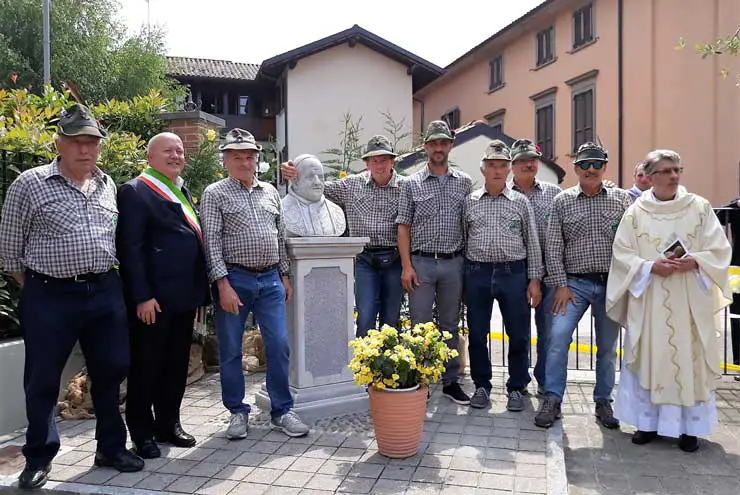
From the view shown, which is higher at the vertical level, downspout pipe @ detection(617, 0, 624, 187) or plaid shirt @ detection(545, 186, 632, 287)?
downspout pipe @ detection(617, 0, 624, 187)

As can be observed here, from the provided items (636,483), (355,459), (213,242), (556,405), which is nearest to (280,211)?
(213,242)

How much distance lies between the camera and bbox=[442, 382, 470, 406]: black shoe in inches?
201

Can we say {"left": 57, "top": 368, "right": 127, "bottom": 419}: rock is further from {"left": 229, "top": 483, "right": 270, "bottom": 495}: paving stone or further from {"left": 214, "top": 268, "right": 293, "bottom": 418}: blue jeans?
{"left": 229, "top": 483, "right": 270, "bottom": 495}: paving stone

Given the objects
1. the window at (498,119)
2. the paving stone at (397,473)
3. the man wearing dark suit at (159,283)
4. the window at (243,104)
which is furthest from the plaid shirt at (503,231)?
the window at (243,104)

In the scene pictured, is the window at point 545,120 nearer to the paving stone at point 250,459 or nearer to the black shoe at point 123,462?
the paving stone at point 250,459

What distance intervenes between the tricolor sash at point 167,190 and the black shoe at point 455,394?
7.90 ft

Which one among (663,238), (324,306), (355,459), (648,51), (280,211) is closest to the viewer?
(355,459)

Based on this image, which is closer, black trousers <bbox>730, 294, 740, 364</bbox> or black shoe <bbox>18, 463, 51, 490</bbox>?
black shoe <bbox>18, 463, 51, 490</bbox>

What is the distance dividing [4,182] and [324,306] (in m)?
2.60

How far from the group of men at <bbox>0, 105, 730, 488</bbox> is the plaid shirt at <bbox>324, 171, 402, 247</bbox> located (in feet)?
0.04

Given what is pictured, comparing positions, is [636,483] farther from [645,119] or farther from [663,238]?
[645,119]

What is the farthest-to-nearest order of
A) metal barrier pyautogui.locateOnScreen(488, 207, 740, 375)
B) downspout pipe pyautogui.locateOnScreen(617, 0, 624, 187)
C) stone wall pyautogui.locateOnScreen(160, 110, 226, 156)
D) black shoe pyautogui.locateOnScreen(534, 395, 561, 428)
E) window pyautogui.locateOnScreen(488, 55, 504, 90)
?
window pyautogui.locateOnScreen(488, 55, 504, 90) → downspout pipe pyautogui.locateOnScreen(617, 0, 624, 187) → stone wall pyautogui.locateOnScreen(160, 110, 226, 156) → metal barrier pyautogui.locateOnScreen(488, 207, 740, 375) → black shoe pyautogui.locateOnScreen(534, 395, 561, 428)

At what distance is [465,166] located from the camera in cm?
1399

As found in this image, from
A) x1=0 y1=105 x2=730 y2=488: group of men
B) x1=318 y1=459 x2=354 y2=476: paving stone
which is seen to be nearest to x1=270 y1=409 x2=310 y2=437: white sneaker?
x1=0 y1=105 x2=730 y2=488: group of men
